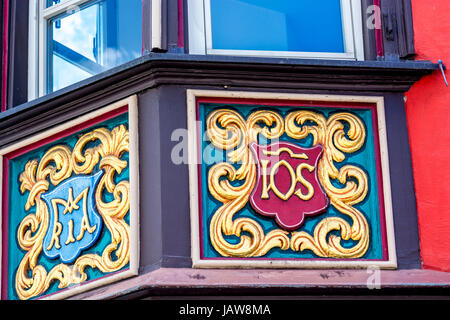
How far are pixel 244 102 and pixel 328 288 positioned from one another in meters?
1.12

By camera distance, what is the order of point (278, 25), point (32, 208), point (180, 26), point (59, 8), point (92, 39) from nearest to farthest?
point (180, 26)
point (32, 208)
point (278, 25)
point (92, 39)
point (59, 8)

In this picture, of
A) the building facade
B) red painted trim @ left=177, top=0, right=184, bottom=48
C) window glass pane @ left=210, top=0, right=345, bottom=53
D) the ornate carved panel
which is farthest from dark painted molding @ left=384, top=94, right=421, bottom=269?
the ornate carved panel

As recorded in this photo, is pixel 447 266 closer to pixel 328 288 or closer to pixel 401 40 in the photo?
pixel 328 288

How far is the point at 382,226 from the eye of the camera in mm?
7156

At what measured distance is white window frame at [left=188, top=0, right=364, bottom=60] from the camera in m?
7.54

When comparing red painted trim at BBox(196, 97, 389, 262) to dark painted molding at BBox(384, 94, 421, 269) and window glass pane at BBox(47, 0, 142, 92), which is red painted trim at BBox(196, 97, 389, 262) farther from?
window glass pane at BBox(47, 0, 142, 92)

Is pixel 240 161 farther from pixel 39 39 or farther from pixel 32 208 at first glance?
pixel 39 39

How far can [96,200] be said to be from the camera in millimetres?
7273

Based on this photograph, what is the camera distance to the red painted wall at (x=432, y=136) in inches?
282

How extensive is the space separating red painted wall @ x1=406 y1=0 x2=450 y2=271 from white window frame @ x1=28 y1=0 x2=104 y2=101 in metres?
2.03

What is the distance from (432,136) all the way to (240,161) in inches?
40.8

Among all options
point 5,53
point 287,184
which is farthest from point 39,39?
point 287,184

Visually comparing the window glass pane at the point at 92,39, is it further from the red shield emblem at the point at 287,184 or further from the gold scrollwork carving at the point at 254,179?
the red shield emblem at the point at 287,184
